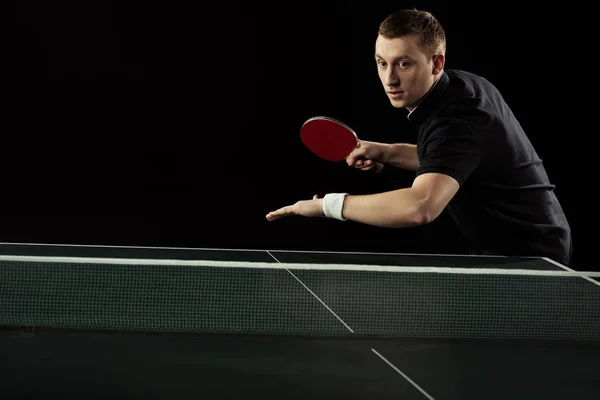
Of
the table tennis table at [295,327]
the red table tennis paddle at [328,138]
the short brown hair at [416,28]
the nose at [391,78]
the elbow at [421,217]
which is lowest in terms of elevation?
the table tennis table at [295,327]

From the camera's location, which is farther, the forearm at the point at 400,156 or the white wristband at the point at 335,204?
the forearm at the point at 400,156

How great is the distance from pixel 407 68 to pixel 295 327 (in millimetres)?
1114

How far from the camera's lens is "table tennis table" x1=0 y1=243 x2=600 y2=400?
8.67 ft

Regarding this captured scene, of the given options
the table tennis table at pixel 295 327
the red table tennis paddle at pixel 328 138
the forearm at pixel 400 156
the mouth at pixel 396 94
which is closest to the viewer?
the table tennis table at pixel 295 327

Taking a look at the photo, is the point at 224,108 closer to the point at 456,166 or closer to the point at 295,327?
the point at 295,327

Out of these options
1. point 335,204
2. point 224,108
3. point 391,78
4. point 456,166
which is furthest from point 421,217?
point 224,108

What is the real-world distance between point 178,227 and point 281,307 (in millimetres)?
3120

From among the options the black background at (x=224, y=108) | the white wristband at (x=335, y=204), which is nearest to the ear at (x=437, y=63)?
the white wristband at (x=335, y=204)

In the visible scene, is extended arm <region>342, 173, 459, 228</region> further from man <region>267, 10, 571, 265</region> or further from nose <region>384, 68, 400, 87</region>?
nose <region>384, 68, 400, 87</region>

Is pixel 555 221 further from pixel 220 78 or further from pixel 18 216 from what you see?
pixel 18 216

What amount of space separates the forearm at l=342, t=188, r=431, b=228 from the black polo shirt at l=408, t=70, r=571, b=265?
0.14 metres

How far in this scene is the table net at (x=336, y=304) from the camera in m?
3.32

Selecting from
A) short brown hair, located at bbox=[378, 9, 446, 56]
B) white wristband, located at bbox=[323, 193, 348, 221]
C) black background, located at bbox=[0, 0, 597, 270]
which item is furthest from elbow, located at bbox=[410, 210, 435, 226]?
black background, located at bbox=[0, 0, 597, 270]

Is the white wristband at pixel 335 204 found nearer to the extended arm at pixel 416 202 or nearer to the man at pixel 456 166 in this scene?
the man at pixel 456 166
